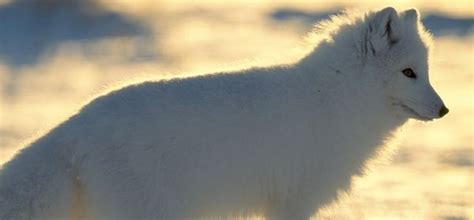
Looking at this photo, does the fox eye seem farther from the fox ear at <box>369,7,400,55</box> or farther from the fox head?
the fox ear at <box>369,7,400,55</box>

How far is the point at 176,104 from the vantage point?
21.6ft

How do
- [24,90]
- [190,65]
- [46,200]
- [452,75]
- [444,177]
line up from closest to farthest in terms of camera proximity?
[46,200] < [444,177] < [24,90] < [190,65] < [452,75]

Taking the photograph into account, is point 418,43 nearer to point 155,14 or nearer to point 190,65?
point 190,65

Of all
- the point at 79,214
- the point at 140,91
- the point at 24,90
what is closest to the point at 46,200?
the point at 79,214

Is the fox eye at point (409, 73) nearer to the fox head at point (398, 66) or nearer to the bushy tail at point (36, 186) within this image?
the fox head at point (398, 66)

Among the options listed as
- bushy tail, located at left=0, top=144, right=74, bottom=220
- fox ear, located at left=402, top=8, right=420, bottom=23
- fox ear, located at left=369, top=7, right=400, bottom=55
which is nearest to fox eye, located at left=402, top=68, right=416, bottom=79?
fox ear, located at left=369, top=7, right=400, bottom=55

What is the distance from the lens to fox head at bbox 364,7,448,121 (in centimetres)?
737

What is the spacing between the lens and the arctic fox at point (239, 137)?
6410 mm

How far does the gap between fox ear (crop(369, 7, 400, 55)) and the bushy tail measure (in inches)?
75.7

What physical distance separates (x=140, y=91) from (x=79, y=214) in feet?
2.20

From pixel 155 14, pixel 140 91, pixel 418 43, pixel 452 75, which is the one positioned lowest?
pixel 452 75

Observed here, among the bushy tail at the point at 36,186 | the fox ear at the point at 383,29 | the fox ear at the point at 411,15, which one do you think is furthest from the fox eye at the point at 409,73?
the bushy tail at the point at 36,186

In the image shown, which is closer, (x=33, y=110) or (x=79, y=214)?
(x=79, y=214)

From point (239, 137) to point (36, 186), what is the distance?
1042mm
